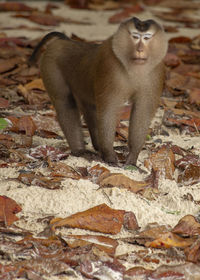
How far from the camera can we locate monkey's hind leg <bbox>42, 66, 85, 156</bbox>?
541cm

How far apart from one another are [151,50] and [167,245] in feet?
5.75

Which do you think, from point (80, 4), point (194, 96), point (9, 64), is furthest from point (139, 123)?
point (80, 4)

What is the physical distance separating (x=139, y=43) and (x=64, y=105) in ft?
4.13

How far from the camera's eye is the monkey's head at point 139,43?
4.50 metres

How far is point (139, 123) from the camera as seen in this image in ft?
16.1

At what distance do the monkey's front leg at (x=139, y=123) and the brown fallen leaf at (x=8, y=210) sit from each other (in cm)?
141

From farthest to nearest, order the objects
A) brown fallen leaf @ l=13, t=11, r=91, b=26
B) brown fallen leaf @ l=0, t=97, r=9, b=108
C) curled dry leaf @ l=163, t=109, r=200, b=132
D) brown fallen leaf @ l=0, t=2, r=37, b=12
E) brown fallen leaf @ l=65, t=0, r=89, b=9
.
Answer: brown fallen leaf @ l=65, t=0, r=89, b=9
brown fallen leaf @ l=0, t=2, r=37, b=12
brown fallen leaf @ l=13, t=11, r=91, b=26
brown fallen leaf @ l=0, t=97, r=9, b=108
curled dry leaf @ l=163, t=109, r=200, b=132

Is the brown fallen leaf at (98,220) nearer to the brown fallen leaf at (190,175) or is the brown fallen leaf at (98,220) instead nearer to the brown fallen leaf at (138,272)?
the brown fallen leaf at (138,272)

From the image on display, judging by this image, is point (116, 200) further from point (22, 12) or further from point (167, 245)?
point (22, 12)

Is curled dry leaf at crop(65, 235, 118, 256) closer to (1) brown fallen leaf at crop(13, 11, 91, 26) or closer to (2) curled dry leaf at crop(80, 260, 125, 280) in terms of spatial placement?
(2) curled dry leaf at crop(80, 260, 125, 280)

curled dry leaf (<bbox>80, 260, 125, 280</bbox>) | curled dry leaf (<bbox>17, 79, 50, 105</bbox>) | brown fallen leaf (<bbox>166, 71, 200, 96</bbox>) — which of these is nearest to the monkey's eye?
curled dry leaf (<bbox>80, 260, 125, 280</bbox>)

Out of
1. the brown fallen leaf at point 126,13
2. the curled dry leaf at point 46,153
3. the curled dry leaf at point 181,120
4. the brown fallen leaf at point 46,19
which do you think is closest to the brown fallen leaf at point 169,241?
the curled dry leaf at point 46,153

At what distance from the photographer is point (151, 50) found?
4609 mm

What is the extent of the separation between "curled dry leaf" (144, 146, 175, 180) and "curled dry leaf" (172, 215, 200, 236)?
784 millimetres
